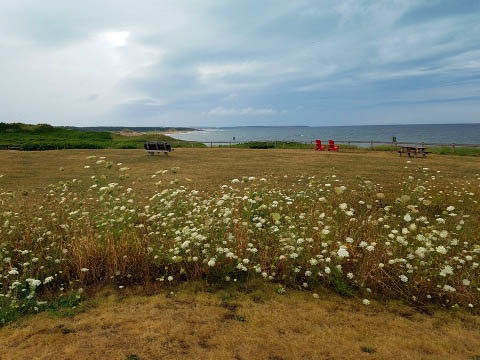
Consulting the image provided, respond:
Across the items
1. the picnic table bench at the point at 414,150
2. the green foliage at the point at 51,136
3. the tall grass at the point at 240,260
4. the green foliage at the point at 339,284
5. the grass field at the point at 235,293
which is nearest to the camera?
the grass field at the point at 235,293

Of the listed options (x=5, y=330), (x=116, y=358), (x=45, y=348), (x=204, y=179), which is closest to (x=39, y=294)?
(x=5, y=330)

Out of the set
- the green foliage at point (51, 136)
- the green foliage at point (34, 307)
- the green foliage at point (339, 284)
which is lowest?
the green foliage at point (34, 307)

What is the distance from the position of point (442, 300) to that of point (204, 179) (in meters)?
9.59

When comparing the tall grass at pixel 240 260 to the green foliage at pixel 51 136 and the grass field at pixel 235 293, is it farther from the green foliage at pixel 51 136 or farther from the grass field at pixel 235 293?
the green foliage at pixel 51 136

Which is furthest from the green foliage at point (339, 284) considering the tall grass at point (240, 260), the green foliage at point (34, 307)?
the green foliage at point (34, 307)

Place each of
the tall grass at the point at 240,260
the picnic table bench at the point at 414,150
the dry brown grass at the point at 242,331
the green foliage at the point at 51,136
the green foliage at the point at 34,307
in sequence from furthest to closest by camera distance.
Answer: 1. the green foliage at the point at 51,136
2. the picnic table bench at the point at 414,150
3. the tall grass at the point at 240,260
4. the green foliage at the point at 34,307
5. the dry brown grass at the point at 242,331

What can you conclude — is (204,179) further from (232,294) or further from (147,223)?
(232,294)

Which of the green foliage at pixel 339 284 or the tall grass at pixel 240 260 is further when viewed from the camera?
the green foliage at pixel 339 284

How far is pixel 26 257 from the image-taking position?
544 centimetres

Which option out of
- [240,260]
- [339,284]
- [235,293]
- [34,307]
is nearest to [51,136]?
[34,307]

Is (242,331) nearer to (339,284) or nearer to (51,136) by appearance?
(339,284)

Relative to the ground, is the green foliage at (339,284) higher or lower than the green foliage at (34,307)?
higher

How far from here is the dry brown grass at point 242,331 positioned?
3.37 metres

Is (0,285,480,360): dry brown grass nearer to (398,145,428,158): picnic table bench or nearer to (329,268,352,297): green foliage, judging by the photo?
(329,268,352,297): green foliage
